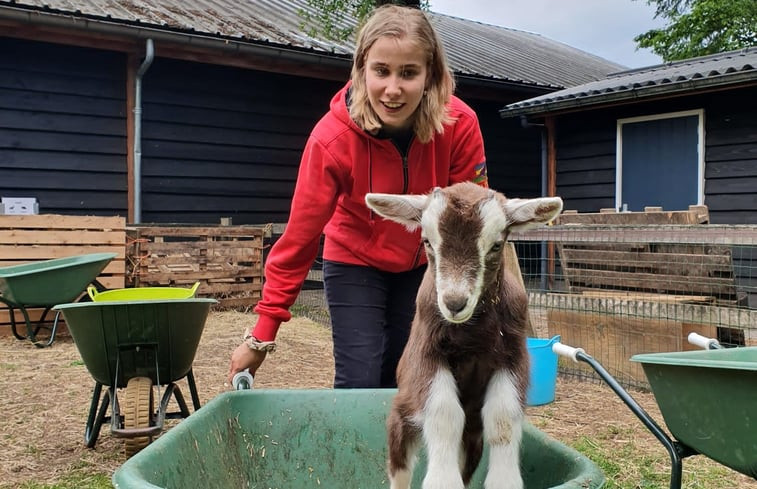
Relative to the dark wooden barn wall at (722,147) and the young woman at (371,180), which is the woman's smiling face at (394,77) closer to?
the young woman at (371,180)

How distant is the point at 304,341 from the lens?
22.4ft

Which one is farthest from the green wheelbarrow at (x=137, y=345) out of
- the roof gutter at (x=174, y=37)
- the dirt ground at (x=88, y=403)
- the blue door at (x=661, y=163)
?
the blue door at (x=661, y=163)

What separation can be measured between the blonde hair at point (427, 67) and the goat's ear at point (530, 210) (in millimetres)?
783

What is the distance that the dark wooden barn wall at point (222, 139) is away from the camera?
878 cm

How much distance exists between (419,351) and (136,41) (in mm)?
7332

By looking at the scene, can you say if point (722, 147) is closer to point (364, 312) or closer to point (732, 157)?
point (732, 157)

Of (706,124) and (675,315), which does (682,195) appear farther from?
(675,315)

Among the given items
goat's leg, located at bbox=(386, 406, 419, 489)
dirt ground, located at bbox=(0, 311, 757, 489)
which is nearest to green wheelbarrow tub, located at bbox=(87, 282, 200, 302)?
dirt ground, located at bbox=(0, 311, 757, 489)

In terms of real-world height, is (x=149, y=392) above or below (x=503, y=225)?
below

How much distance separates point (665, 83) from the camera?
838 cm

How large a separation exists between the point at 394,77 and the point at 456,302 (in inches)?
40.3

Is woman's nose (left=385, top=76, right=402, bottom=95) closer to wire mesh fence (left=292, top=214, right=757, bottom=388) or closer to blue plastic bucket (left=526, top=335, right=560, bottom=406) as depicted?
blue plastic bucket (left=526, top=335, right=560, bottom=406)

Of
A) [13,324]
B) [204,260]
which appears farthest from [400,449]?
[204,260]

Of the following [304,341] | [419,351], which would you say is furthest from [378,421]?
[304,341]
